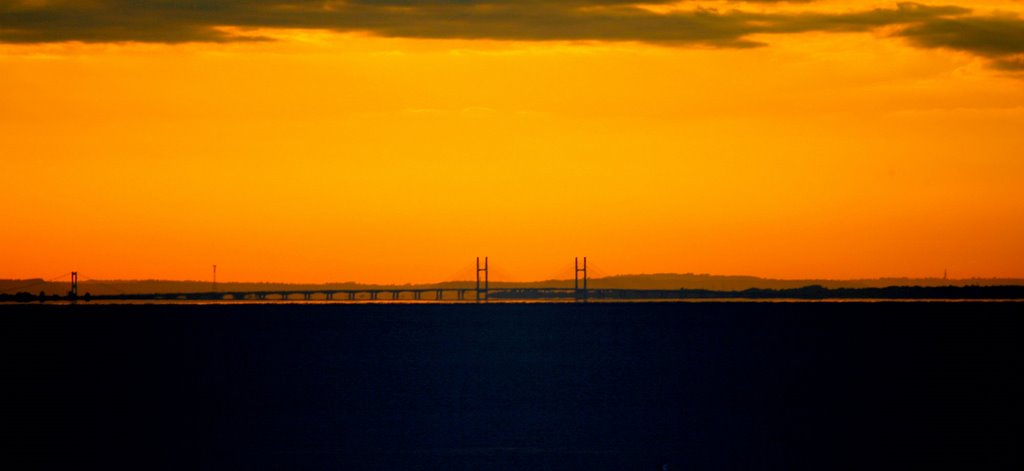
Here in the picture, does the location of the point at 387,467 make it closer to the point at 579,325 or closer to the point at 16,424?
the point at 16,424

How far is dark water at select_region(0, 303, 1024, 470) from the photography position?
50.4 m

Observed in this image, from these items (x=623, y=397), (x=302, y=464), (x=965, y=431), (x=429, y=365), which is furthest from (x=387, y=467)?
(x=429, y=365)

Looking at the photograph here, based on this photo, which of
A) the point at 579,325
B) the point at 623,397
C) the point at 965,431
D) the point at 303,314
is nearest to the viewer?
the point at 965,431

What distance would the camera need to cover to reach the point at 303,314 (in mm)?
143500

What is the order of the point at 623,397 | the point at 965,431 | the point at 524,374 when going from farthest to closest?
the point at 524,374, the point at 623,397, the point at 965,431

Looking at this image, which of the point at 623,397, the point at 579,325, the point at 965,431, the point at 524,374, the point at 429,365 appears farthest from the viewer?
the point at 579,325

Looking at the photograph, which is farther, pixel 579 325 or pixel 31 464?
pixel 579 325

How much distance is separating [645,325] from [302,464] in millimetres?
88467

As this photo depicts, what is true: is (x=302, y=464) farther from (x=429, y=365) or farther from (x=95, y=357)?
(x=95, y=357)

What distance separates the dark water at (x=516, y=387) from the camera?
5038cm

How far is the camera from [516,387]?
8150cm

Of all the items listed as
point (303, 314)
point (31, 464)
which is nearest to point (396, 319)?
point (303, 314)

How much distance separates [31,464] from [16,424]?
17.3 m

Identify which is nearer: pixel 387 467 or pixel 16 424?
pixel 387 467
